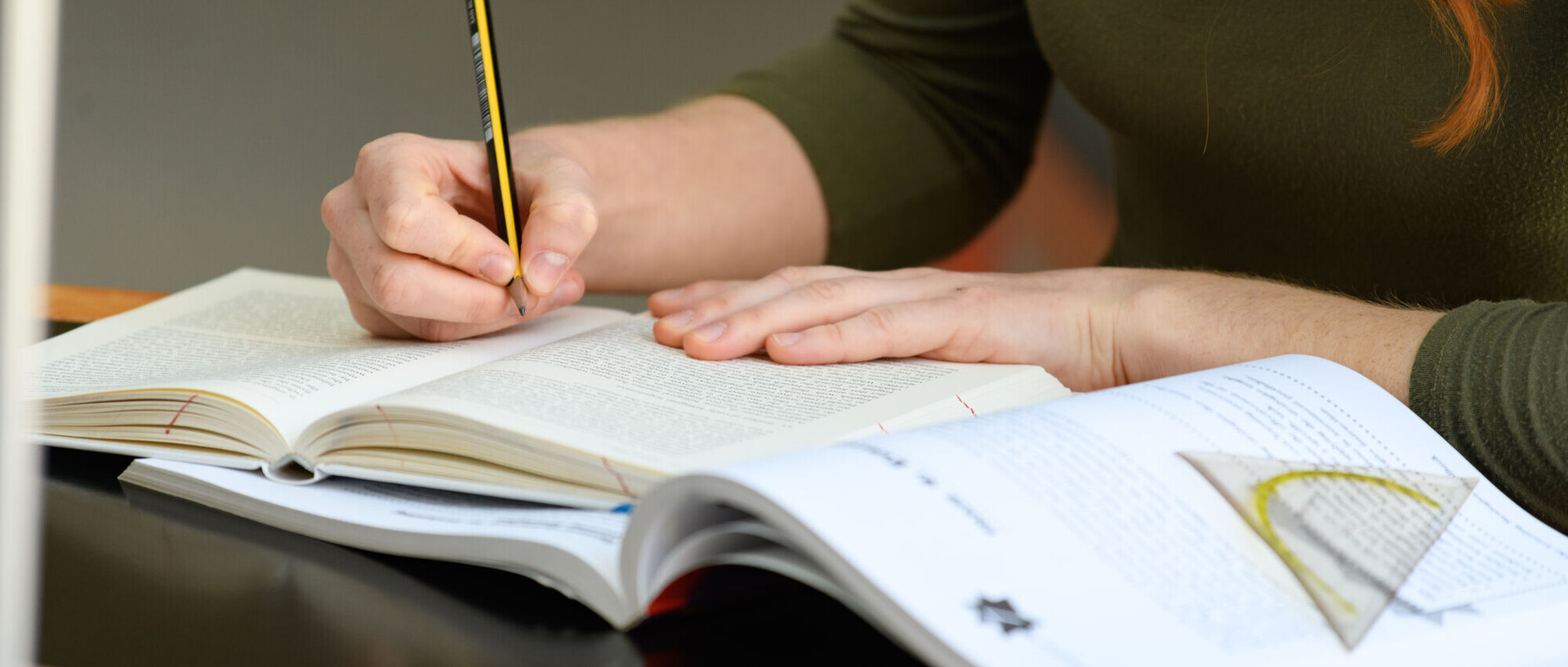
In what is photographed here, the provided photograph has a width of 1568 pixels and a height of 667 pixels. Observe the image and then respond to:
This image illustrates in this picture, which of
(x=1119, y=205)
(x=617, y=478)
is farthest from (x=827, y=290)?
(x=1119, y=205)

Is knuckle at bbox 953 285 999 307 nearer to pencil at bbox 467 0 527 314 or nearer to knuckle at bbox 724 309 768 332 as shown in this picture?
knuckle at bbox 724 309 768 332

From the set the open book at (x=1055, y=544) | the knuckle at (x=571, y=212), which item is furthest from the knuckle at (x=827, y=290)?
the open book at (x=1055, y=544)

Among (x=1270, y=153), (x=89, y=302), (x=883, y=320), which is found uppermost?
(x=1270, y=153)

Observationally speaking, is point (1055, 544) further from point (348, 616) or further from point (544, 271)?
point (544, 271)

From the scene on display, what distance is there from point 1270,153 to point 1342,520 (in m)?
0.62

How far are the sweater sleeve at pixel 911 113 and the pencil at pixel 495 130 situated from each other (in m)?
0.54

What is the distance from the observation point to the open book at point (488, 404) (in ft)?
1.56

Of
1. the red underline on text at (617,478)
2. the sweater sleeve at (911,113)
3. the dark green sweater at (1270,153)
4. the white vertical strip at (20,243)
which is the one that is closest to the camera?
the white vertical strip at (20,243)

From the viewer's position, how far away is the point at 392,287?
25.9 inches

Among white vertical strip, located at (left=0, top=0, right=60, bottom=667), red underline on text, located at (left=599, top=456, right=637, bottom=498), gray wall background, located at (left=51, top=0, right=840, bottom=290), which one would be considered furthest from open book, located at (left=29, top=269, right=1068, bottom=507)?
gray wall background, located at (left=51, top=0, right=840, bottom=290)

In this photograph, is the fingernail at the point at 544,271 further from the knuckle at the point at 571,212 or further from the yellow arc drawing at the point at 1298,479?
the yellow arc drawing at the point at 1298,479

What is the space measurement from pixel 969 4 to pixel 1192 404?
2.91 feet

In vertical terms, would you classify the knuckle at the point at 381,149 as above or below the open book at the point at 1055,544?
above

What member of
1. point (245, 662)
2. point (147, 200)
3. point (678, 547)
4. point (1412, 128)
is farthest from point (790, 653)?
point (147, 200)
